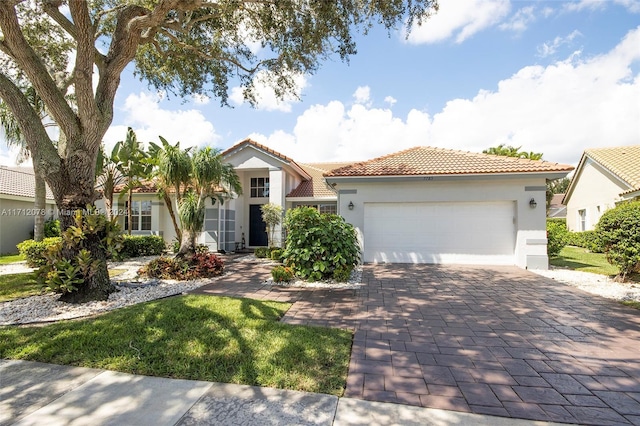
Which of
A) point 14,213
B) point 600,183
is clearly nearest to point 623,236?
point 600,183

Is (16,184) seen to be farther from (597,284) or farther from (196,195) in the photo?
(597,284)

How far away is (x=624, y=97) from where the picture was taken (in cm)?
1373

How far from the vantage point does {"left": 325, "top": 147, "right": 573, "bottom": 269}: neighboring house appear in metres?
11.0

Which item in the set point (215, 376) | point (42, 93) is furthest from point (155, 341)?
point (42, 93)

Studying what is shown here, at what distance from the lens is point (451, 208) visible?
38.8 feet

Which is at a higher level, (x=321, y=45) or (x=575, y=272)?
(x=321, y=45)

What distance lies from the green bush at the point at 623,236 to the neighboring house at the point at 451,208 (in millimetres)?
2190

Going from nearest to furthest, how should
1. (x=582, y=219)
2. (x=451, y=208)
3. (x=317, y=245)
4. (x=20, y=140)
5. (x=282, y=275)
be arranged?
(x=282, y=275) → (x=317, y=245) → (x=451, y=208) → (x=20, y=140) → (x=582, y=219)

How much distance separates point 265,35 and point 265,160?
23.7 feet

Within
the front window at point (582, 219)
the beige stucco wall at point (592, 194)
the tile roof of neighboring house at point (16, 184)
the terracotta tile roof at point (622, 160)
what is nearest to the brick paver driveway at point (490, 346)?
the terracotta tile roof at point (622, 160)

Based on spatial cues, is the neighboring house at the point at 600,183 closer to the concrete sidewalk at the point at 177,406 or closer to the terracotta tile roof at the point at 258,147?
the terracotta tile roof at the point at 258,147

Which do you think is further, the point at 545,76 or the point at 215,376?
the point at 545,76

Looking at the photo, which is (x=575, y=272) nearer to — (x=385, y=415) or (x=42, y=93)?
(x=385, y=415)

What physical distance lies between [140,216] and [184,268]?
10305 millimetres
